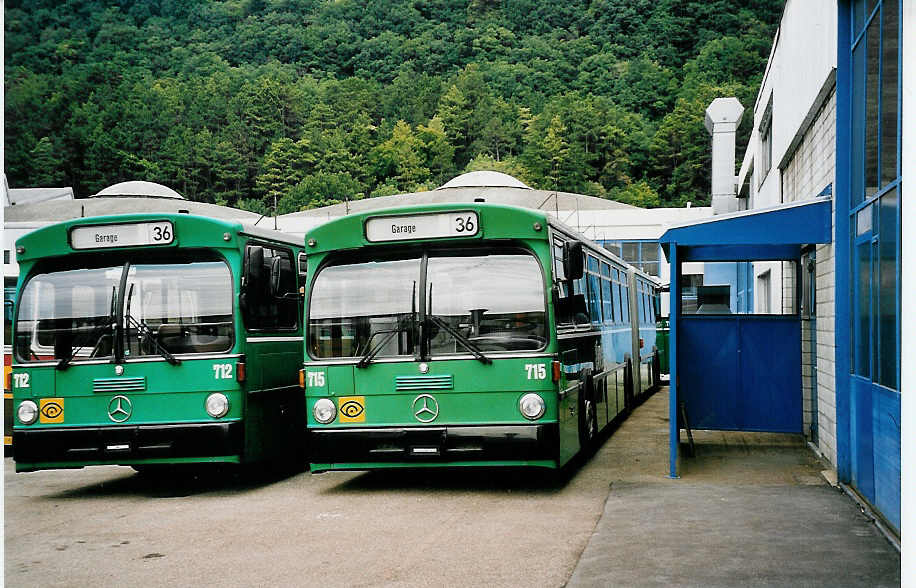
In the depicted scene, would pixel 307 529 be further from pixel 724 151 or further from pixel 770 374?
pixel 724 151

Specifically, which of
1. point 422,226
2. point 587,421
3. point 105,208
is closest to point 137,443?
point 422,226

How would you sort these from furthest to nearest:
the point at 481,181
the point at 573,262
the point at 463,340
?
1. the point at 481,181
2. the point at 573,262
3. the point at 463,340

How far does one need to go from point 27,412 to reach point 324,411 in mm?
2977

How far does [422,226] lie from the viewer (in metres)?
9.77

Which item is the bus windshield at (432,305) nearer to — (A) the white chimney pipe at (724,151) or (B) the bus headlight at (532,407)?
(B) the bus headlight at (532,407)

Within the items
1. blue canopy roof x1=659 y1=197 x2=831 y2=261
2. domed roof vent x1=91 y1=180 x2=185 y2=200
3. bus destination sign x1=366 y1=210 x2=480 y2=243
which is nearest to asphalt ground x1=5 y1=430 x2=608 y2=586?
bus destination sign x1=366 y1=210 x2=480 y2=243

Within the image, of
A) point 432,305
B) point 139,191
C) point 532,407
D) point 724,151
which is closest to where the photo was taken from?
point 532,407

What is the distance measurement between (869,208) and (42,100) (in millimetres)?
61000

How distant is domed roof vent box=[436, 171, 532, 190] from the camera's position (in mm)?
50969

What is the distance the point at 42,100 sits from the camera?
61.3 m
